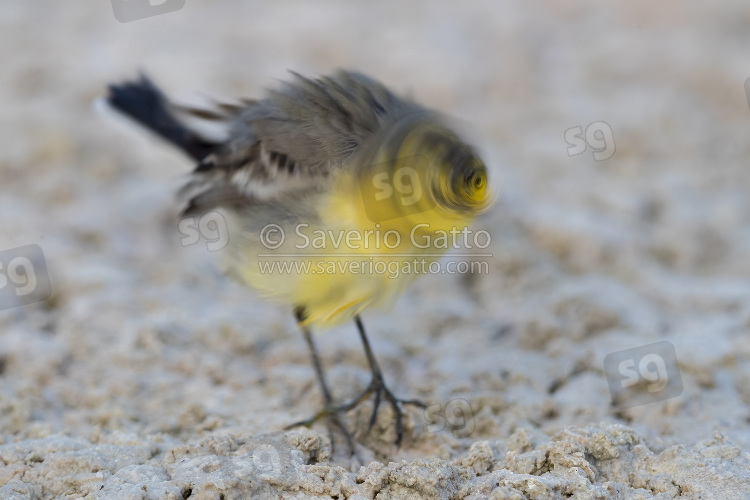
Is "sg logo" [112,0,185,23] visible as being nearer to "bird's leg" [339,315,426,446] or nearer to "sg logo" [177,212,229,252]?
"sg logo" [177,212,229,252]

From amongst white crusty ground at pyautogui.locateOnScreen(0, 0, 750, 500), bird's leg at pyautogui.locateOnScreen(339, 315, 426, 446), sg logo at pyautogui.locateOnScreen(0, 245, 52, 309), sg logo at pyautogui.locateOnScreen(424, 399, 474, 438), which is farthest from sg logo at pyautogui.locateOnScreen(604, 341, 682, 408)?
sg logo at pyautogui.locateOnScreen(0, 245, 52, 309)

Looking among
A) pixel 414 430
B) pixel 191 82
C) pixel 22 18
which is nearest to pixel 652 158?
pixel 414 430

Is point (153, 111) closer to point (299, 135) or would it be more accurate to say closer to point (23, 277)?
point (23, 277)

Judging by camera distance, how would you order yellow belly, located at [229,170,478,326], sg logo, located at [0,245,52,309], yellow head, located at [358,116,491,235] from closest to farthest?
yellow head, located at [358,116,491,235], yellow belly, located at [229,170,478,326], sg logo, located at [0,245,52,309]

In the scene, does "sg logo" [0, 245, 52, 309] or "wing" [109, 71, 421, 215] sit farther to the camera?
"sg logo" [0, 245, 52, 309]

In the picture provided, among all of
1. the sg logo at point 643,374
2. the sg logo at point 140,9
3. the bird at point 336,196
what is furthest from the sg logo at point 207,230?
the sg logo at point 140,9

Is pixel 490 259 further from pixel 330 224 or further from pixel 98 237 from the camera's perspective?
pixel 98 237

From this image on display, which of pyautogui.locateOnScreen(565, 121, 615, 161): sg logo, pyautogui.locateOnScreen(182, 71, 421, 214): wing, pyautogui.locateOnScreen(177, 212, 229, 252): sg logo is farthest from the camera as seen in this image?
pyautogui.locateOnScreen(565, 121, 615, 161): sg logo
